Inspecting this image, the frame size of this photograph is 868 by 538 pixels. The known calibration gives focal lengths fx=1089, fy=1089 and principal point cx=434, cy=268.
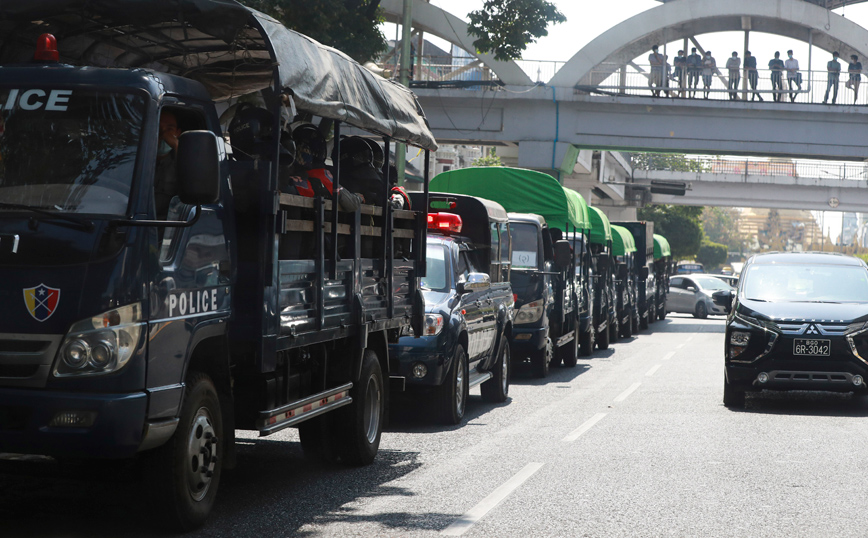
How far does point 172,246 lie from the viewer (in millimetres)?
5609

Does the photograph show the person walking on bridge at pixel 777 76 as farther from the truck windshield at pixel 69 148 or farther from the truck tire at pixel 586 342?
the truck windshield at pixel 69 148

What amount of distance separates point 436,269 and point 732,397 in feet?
12.6

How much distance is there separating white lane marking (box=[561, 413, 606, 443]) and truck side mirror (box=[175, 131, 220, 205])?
201 inches

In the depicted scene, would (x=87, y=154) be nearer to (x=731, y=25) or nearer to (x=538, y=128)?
(x=538, y=128)

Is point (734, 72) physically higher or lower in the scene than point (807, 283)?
higher

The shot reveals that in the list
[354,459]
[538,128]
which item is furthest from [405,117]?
[538,128]

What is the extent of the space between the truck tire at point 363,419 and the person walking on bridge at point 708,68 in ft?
82.5

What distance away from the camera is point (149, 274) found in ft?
17.5

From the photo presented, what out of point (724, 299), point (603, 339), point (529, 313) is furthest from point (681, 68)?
point (724, 299)

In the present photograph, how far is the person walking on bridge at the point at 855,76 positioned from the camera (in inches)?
1206

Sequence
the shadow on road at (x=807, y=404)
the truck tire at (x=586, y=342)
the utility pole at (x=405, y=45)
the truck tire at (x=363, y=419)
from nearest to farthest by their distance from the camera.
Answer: the truck tire at (x=363, y=419) < the shadow on road at (x=807, y=404) < the truck tire at (x=586, y=342) < the utility pole at (x=405, y=45)

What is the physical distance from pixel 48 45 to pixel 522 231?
10481mm

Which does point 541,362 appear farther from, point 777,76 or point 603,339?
point 777,76

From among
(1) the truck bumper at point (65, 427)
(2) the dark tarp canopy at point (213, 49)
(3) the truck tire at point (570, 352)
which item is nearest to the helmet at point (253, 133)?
(2) the dark tarp canopy at point (213, 49)
